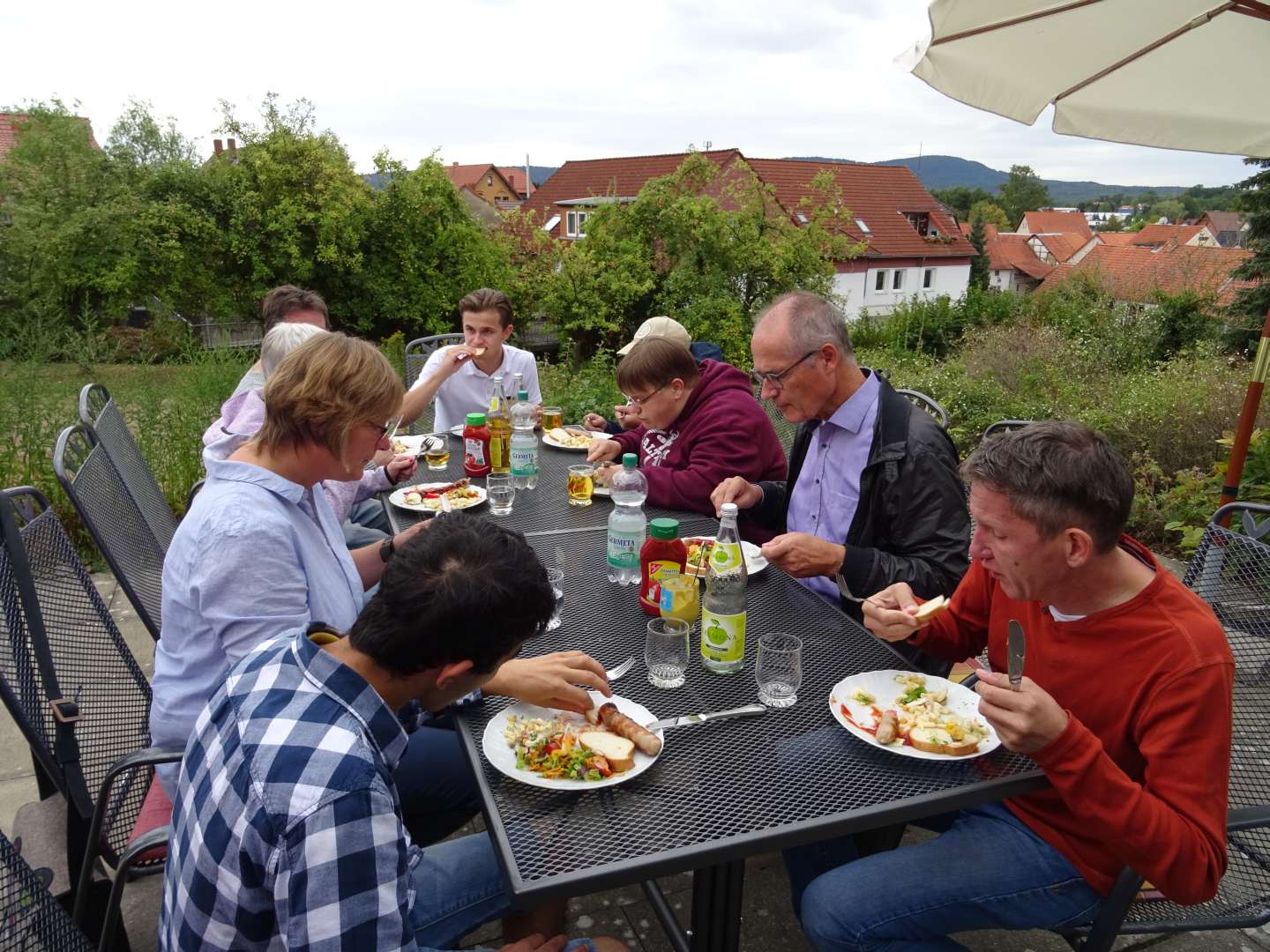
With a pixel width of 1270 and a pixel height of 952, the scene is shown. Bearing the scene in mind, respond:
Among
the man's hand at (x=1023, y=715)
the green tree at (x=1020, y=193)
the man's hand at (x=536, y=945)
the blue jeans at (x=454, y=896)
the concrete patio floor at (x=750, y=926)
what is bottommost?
the concrete patio floor at (x=750, y=926)

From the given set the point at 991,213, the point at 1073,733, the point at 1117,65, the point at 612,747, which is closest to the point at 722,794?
the point at 612,747

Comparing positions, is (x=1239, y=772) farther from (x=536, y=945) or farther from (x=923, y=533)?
(x=536, y=945)

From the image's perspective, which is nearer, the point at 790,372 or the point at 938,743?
the point at 938,743

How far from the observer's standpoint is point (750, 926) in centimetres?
238

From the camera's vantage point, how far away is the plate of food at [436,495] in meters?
3.26

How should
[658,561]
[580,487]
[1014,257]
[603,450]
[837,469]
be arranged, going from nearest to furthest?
[658,561] → [837,469] → [580,487] → [603,450] → [1014,257]

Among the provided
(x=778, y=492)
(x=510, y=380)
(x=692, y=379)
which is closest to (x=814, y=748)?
(x=778, y=492)

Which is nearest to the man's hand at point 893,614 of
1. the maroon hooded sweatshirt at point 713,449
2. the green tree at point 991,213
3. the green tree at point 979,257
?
the maroon hooded sweatshirt at point 713,449

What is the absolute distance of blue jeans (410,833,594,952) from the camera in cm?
171

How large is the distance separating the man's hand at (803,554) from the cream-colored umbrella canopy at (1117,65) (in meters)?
2.39

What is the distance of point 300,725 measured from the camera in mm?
1168

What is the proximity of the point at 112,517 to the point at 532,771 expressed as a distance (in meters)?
1.67

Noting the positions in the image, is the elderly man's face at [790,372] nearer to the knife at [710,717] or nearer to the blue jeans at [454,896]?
the knife at [710,717]

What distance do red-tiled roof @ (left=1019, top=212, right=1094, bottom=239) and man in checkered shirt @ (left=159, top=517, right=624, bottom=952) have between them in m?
99.4
